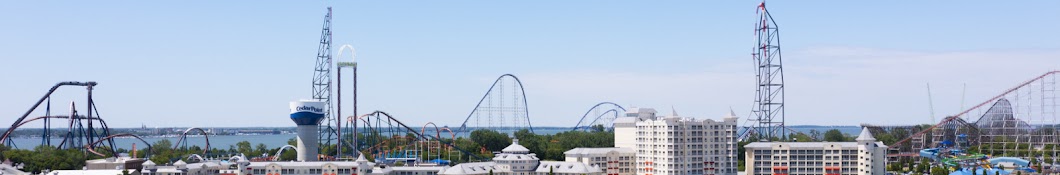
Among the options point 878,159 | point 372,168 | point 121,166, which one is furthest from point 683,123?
point 121,166

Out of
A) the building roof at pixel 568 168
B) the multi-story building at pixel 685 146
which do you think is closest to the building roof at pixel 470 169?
the building roof at pixel 568 168

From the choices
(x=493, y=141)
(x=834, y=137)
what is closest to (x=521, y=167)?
(x=493, y=141)

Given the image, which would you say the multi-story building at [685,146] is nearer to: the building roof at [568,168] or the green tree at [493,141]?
the building roof at [568,168]

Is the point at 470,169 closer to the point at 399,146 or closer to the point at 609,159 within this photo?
the point at 609,159

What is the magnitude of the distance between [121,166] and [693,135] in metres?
38.0

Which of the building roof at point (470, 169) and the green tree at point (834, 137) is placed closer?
the building roof at point (470, 169)

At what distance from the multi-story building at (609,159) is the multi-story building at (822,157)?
8629 millimetres

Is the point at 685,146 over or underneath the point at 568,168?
over

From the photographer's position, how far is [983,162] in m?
95.6

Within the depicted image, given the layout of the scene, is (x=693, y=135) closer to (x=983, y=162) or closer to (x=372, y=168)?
(x=372, y=168)

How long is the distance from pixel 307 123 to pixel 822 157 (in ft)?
124

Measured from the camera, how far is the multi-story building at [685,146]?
7331 cm

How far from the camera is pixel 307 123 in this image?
82.2 meters

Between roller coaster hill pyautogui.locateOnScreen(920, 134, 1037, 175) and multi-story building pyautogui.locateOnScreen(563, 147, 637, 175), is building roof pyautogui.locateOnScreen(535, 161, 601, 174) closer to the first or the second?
multi-story building pyautogui.locateOnScreen(563, 147, 637, 175)
